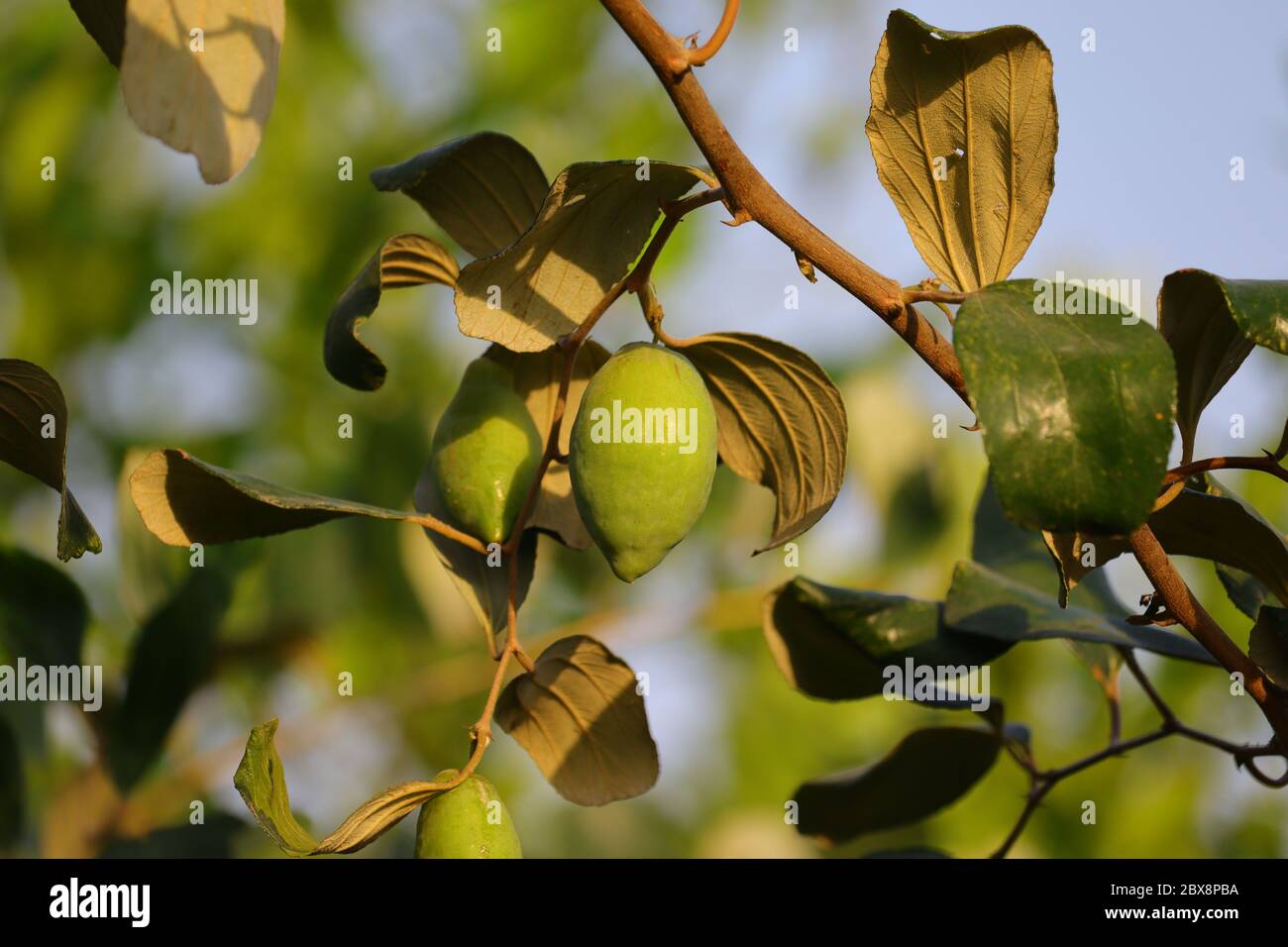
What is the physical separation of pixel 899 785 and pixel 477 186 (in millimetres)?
606

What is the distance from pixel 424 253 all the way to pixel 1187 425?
488mm

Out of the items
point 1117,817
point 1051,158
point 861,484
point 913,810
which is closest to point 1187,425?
point 1051,158

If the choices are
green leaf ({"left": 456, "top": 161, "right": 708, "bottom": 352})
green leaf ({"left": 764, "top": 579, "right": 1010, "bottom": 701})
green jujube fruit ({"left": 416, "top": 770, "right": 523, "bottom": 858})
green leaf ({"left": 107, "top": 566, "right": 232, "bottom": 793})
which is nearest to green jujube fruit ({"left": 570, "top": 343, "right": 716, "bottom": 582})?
green leaf ({"left": 456, "top": 161, "right": 708, "bottom": 352})

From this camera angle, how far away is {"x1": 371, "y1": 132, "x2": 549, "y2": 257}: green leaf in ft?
2.49

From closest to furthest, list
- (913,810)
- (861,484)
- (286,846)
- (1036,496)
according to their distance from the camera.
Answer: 1. (1036,496)
2. (286,846)
3. (913,810)
4. (861,484)

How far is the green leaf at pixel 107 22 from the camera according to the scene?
2.15ft

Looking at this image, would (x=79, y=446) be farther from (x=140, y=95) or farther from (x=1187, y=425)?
(x=1187, y=425)

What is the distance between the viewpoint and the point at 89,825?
1.29 meters

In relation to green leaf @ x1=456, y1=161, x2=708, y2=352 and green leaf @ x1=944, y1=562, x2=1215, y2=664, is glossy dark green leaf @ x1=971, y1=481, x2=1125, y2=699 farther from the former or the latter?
green leaf @ x1=456, y1=161, x2=708, y2=352

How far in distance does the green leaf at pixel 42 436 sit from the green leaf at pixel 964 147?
48 cm

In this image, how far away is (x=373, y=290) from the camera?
721mm

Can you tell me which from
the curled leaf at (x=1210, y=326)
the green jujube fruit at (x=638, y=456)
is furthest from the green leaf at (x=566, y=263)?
A: the curled leaf at (x=1210, y=326)

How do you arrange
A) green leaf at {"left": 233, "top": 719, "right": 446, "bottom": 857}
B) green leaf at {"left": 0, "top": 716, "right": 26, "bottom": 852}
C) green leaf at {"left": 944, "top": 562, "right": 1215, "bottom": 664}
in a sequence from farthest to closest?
green leaf at {"left": 0, "top": 716, "right": 26, "bottom": 852} → green leaf at {"left": 944, "top": 562, "right": 1215, "bottom": 664} → green leaf at {"left": 233, "top": 719, "right": 446, "bottom": 857}

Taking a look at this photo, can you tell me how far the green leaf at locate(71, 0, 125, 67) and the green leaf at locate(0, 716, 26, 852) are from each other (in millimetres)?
711
